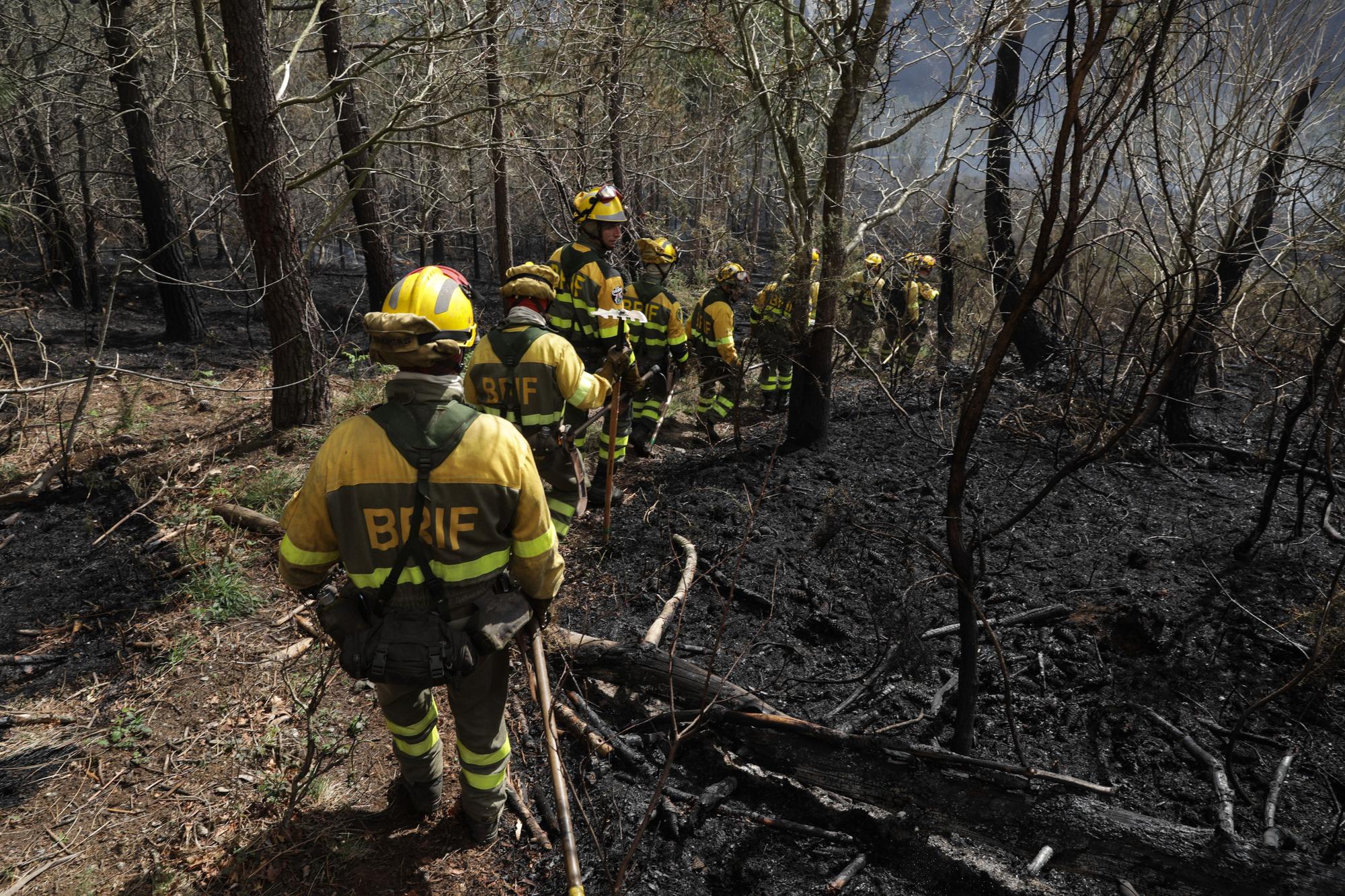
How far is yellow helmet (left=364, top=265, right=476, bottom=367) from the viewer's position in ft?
7.64

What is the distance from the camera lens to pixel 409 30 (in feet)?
21.4

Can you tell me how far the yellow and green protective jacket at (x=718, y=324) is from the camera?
7.82 m

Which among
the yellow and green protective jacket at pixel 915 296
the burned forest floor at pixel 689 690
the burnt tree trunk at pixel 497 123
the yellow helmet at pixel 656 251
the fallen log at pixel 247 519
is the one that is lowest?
the burned forest floor at pixel 689 690

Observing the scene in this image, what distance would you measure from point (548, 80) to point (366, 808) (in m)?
7.62

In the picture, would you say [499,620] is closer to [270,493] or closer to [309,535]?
[309,535]

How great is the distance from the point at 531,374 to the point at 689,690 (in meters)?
2.27

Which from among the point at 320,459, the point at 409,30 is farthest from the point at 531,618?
the point at 409,30

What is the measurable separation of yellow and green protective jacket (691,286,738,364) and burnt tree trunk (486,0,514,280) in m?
2.31

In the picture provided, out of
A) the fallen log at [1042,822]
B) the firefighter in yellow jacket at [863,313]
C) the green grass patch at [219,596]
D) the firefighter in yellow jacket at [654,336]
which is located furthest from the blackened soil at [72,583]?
the firefighter in yellow jacket at [863,313]

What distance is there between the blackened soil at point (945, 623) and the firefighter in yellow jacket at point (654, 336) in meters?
0.74

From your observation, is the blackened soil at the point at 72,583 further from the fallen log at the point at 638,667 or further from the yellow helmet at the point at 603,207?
the yellow helmet at the point at 603,207

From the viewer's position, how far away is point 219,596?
430 cm

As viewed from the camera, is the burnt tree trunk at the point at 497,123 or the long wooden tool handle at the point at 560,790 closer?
the long wooden tool handle at the point at 560,790

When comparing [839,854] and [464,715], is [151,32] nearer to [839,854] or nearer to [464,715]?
[464,715]
